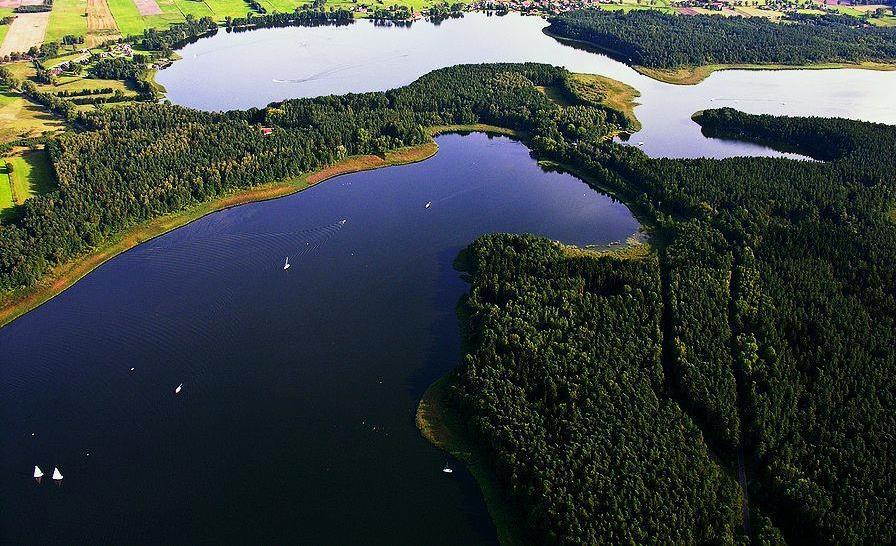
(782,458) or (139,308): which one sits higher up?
(139,308)

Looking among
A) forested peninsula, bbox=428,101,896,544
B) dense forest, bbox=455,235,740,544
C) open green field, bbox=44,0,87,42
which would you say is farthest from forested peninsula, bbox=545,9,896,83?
open green field, bbox=44,0,87,42

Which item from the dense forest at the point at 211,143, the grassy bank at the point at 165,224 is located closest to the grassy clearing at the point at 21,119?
the dense forest at the point at 211,143

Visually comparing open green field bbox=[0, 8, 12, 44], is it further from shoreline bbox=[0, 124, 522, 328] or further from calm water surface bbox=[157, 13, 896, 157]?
shoreline bbox=[0, 124, 522, 328]

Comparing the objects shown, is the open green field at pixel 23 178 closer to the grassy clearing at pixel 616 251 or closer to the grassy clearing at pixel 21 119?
the grassy clearing at pixel 21 119

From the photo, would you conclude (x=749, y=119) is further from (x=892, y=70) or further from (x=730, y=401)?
(x=730, y=401)

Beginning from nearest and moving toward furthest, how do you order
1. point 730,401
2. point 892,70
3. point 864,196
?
point 730,401 → point 864,196 → point 892,70

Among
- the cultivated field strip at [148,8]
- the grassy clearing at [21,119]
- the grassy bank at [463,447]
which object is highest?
the cultivated field strip at [148,8]

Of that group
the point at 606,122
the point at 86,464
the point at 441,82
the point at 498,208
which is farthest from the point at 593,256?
the point at 441,82

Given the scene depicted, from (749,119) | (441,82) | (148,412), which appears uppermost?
(441,82)
